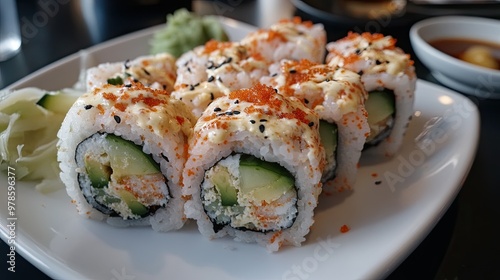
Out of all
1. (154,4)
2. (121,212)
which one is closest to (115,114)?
(121,212)

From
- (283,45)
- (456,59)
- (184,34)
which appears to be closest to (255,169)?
(283,45)

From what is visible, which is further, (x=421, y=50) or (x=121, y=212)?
(x=421, y=50)

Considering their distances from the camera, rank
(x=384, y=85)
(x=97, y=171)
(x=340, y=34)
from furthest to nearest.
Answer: (x=340, y=34) < (x=384, y=85) < (x=97, y=171)

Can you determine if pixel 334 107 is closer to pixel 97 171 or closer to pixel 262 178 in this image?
pixel 262 178

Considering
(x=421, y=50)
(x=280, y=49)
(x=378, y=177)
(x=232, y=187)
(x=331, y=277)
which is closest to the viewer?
(x=331, y=277)

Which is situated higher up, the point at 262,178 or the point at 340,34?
the point at 262,178

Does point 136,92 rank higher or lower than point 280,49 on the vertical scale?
higher

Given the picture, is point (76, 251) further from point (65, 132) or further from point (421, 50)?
point (421, 50)

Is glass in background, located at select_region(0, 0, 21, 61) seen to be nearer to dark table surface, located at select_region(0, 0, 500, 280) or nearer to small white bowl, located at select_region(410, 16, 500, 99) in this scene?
dark table surface, located at select_region(0, 0, 500, 280)
